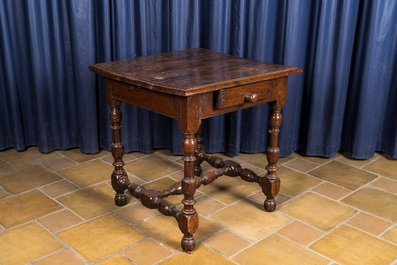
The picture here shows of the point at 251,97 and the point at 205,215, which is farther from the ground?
the point at 251,97

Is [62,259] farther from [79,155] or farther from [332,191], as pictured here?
[332,191]

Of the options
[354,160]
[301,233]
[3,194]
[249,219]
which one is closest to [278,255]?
[301,233]

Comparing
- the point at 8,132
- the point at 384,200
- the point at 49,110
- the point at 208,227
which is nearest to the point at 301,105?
the point at 384,200

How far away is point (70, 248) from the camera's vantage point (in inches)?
95.9

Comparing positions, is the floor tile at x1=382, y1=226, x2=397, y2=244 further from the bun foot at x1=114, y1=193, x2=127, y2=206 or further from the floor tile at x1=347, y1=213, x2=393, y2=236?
the bun foot at x1=114, y1=193, x2=127, y2=206

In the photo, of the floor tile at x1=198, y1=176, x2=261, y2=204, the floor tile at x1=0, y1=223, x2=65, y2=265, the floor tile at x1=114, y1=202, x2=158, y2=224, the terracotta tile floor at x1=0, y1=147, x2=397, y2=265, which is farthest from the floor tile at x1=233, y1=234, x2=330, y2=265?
the floor tile at x1=0, y1=223, x2=65, y2=265

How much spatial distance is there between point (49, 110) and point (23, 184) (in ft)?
2.11

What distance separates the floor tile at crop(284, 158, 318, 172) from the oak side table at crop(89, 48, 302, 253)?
0.67 m

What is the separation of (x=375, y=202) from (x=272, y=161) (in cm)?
75

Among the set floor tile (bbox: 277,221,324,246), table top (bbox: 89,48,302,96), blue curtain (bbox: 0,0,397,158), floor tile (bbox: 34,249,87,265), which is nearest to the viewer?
table top (bbox: 89,48,302,96)

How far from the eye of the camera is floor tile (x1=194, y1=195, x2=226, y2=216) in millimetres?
2799

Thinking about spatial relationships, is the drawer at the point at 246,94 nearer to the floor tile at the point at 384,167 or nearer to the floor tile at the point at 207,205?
the floor tile at the point at 207,205

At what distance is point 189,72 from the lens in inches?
95.2

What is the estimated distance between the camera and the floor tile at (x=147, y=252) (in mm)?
2352
